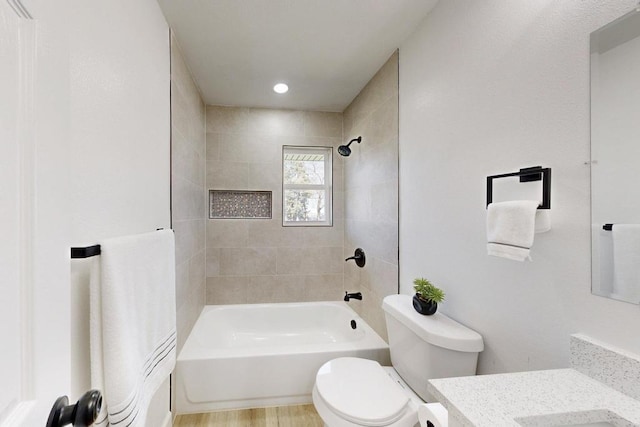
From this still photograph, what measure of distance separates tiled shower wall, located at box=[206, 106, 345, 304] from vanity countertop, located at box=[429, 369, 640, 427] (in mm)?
2492

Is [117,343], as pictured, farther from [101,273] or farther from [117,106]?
[117,106]

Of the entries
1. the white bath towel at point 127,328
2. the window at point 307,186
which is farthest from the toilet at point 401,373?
the window at point 307,186

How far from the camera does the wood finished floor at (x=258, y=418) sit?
6.56 feet

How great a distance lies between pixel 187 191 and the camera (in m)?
2.36

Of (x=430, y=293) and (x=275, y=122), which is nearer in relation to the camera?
(x=430, y=293)

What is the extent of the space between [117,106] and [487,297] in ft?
5.49

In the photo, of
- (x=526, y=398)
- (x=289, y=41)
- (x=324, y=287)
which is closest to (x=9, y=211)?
(x=526, y=398)

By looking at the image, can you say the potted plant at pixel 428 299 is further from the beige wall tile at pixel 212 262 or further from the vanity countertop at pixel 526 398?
the beige wall tile at pixel 212 262

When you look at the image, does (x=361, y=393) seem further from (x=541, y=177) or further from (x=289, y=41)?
(x=289, y=41)

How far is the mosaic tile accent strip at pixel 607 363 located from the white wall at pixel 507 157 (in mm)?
29

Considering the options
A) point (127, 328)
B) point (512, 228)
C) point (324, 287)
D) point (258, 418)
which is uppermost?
point (512, 228)

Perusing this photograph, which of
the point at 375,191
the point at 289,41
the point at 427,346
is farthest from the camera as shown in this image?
the point at 375,191

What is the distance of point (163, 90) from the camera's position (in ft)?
5.80

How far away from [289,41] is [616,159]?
1837 millimetres
